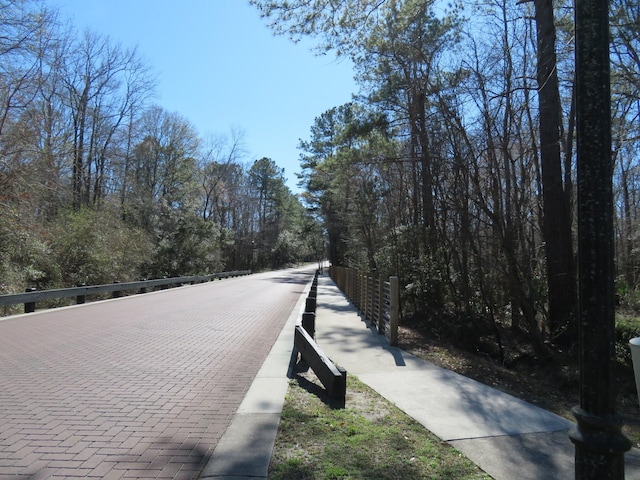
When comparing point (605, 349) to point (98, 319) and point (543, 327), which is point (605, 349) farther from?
point (98, 319)

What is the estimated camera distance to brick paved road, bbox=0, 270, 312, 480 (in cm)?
370

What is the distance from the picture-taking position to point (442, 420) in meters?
5.00

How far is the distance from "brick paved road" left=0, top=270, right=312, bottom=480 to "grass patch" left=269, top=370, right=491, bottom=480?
2.33ft

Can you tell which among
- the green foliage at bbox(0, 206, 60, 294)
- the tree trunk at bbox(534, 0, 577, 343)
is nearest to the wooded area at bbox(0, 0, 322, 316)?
the green foliage at bbox(0, 206, 60, 294)

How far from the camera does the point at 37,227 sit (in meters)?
16.4

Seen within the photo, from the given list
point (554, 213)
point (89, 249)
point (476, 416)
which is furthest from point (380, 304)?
point (89, 249)

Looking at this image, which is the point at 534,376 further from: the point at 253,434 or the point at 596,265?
the point at 596,265

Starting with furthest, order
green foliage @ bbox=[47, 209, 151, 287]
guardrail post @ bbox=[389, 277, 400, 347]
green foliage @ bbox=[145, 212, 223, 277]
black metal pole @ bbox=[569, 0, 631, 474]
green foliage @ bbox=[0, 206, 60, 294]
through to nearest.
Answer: green foliage @ bbox=[145, 212, 223, 277] < green foliage @ bbox=[47, 209, 151, 287] < green foliage @ bbox=[0, 206, 60, 294] < guardrail post @ bbox=[389, 277, 400, 347] < black metal pole @ bbox=[569, 0, 631, 474]

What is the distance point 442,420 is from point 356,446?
1459mm

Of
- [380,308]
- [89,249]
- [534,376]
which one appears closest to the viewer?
[534,376]

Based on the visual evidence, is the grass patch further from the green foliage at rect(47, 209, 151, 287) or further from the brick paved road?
the green foliage at rect(47, 209, 151, 287)

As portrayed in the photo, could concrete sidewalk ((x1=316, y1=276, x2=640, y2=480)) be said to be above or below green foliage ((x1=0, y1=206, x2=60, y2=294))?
below

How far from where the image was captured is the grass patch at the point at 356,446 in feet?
11.6

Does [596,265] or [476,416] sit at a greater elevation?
[596,265]
